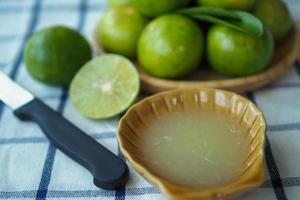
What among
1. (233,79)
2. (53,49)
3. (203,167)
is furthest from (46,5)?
(203,167)

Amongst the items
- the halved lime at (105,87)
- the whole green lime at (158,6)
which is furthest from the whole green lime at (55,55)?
the whole green lime at (158,6)

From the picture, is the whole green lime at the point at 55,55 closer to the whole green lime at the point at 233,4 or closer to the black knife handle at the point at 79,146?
the black knife handle at the point at 79,146

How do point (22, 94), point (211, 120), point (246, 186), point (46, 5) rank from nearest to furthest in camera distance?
point (246, 186) → point (211, 120) → point (22, 94) → point (46, 5)

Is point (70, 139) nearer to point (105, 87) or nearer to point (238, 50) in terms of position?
point (105, 87)

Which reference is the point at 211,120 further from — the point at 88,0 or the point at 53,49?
the point at 88,0

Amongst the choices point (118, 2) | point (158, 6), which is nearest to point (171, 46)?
point (158, 6)

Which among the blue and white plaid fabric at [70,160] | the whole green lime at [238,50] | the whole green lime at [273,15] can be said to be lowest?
the blue and white plaid fabric at [70,160]
